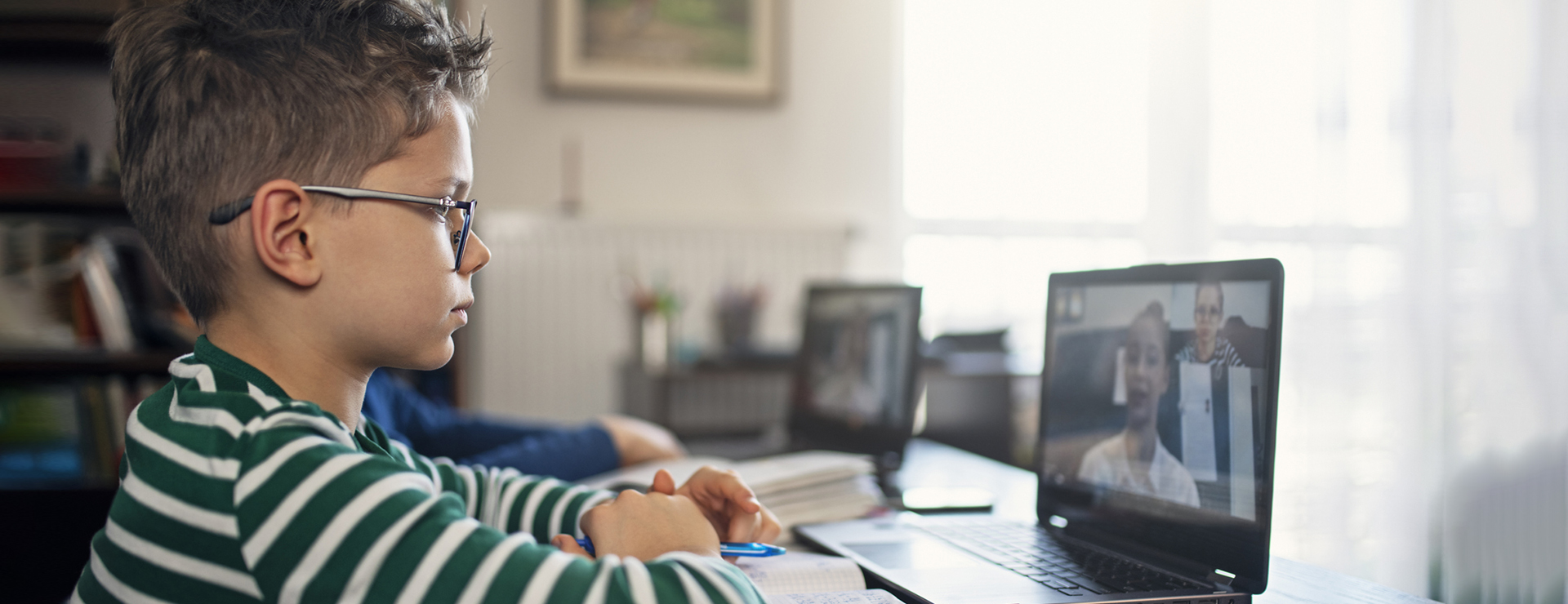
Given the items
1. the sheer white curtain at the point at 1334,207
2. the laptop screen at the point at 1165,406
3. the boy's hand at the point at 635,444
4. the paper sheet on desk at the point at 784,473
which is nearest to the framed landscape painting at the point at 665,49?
the sheer white curtain at the point at 1334,207

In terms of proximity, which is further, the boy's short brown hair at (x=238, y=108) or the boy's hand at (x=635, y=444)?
the boy's hand at (x=635, y=444)

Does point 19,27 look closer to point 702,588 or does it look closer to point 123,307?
point 123,307

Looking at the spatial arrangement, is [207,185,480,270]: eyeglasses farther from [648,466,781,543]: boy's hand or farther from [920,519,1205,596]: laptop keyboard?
[920,519,1205,596]: laptop keyboard

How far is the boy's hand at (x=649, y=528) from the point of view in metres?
0.67

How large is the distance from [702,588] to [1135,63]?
345 centimetres

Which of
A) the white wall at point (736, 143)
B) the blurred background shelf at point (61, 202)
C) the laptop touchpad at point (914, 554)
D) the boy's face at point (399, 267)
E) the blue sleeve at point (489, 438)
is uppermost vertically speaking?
the white wall at point (736, 143)

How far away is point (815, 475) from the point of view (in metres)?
1.02

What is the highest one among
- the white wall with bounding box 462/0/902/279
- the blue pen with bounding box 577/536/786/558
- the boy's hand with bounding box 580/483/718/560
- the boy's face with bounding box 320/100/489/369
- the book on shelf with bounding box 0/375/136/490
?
the white wall with bounding box 462/0/902/279

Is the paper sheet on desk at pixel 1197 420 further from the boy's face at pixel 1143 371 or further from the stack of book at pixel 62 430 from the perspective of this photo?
the stack of book at pixel 62 430

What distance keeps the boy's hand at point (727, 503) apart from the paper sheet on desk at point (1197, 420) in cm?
34

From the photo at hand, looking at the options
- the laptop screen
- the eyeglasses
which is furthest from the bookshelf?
the laptop screen

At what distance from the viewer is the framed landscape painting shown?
10.2 feet

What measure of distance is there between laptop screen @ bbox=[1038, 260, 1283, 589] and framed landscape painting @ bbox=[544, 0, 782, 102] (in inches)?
94.6

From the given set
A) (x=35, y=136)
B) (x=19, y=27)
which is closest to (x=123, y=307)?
(x=35, y=136)
